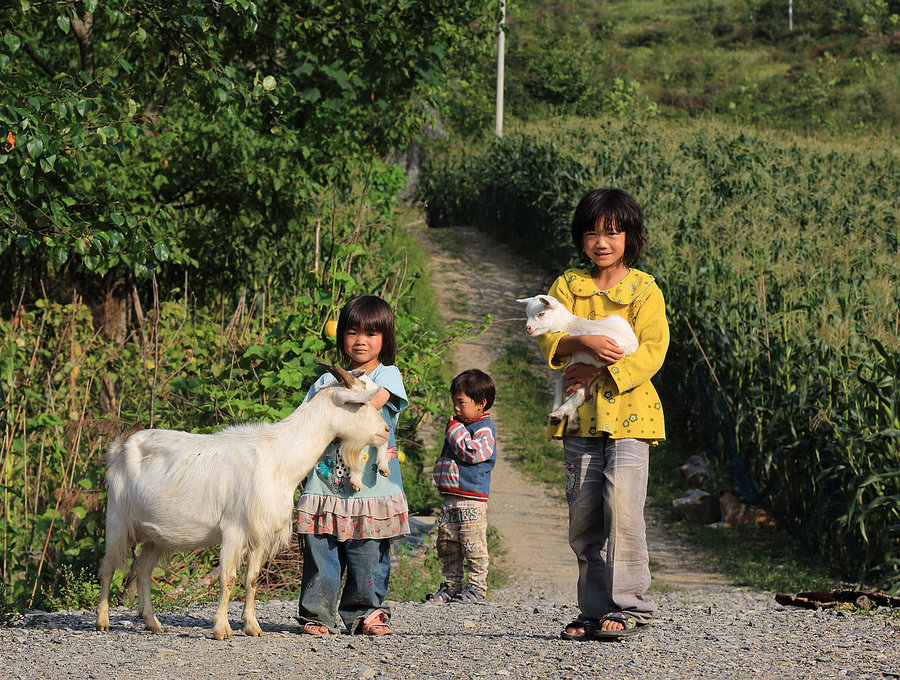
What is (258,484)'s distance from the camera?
4.43 meters

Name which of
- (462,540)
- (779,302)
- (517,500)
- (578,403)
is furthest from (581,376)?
→ (779,302)

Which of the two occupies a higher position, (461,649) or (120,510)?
(120,510)

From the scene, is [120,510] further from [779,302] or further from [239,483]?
[779,302]

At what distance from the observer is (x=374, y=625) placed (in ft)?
15.7

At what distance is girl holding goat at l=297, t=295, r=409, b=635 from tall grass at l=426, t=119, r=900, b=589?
373 cm

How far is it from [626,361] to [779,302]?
603 cm

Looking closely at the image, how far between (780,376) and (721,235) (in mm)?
4372

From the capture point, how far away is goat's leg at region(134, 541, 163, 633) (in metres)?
4.70

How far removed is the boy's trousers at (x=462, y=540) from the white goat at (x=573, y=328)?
2.00 m

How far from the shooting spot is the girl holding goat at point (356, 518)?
15.4ft

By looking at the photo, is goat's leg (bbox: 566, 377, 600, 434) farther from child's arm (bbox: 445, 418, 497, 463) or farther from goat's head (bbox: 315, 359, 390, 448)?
child's arm (bbox: 445, 418, 497, 463)

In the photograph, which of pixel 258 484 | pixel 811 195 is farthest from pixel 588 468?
pixel 811 195

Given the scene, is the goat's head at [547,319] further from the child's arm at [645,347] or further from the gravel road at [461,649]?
the gravel road at [461,649]

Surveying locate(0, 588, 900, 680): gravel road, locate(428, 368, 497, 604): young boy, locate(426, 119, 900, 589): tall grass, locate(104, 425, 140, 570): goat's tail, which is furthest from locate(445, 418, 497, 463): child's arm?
locate(426, 119, 900, 589): tall grass
